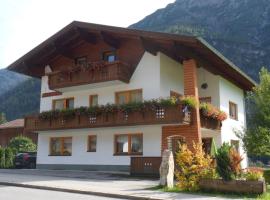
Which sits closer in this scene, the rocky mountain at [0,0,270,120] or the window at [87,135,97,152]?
the window at [87,135,97,152]

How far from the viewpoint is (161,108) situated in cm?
2289

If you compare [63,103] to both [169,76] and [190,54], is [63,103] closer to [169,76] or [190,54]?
[169,76]

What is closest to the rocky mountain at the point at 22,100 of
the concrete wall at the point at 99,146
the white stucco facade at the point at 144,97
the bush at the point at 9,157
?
the bush at the point at 9,157

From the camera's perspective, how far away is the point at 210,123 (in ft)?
81.9

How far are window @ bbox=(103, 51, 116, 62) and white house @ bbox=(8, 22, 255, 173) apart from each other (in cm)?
7

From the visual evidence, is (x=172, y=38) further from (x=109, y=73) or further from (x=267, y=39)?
(x=267, y=39)

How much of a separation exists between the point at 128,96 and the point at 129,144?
2.94m

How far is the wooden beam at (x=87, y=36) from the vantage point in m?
27.7

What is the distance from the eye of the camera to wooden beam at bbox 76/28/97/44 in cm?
2770

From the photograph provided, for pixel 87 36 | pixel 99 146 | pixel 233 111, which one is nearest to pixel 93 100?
pixel 99 146

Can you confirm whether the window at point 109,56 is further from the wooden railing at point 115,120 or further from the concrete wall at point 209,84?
the concrete wall at point 209,84

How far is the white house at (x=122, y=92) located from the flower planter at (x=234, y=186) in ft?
23.4

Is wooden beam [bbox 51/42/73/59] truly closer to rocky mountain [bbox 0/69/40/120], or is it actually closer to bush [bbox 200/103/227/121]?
bush [bbox 200/103/227/121]

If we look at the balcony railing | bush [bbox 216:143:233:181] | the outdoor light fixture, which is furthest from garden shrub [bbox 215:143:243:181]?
the outdoor light fixture
